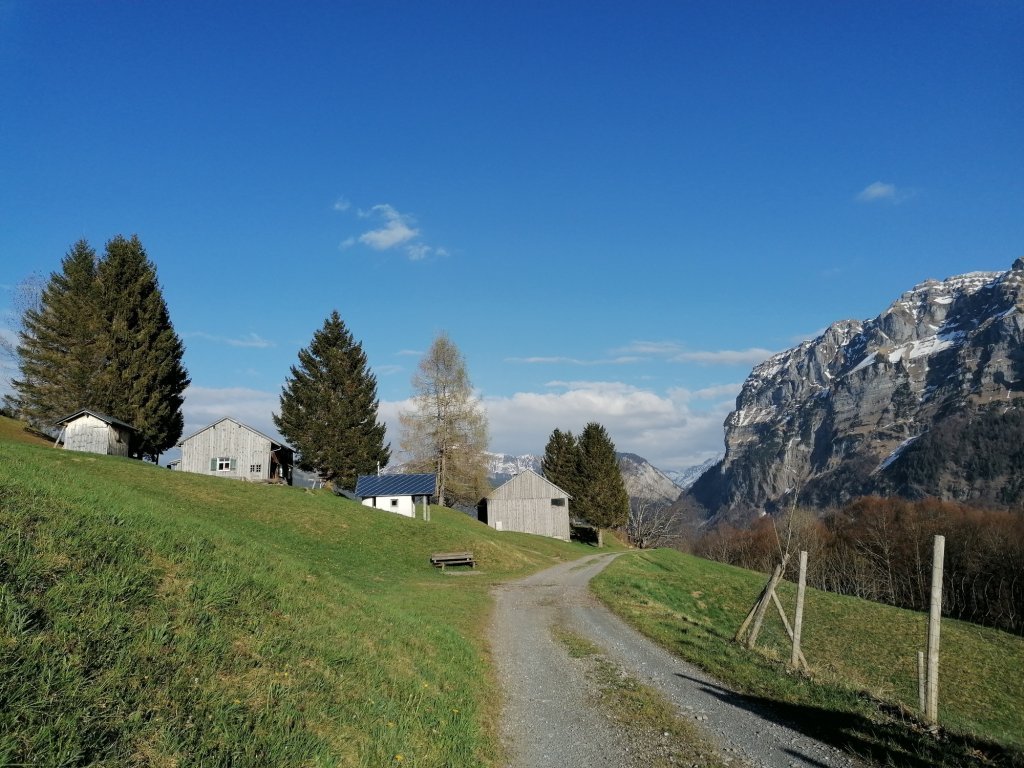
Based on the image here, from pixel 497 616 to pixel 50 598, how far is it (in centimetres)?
1467

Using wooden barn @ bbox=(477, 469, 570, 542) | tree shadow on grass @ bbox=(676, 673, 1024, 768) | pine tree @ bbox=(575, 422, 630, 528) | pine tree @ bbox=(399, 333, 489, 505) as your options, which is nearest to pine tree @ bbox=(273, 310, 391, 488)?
pine tree @ bbox=(399, 333, 489, 505)

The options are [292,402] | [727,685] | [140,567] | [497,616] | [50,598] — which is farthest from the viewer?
[292,402]

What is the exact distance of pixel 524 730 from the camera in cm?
917

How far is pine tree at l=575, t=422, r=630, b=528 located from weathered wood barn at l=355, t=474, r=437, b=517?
1179 inches

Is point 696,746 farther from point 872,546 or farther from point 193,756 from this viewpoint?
point 872,546

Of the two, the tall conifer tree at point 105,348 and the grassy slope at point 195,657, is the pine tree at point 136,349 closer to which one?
the tall conifer tree at point 105,348

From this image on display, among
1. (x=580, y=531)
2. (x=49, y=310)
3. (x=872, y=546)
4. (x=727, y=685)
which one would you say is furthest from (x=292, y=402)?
(x=872, y=546)

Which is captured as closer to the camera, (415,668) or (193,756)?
(193,756)

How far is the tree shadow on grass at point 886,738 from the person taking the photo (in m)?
7.63

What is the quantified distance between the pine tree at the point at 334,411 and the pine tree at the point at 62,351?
17.5 meters

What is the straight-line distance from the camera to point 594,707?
10.1 metres

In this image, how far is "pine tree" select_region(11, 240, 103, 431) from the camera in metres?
49.0

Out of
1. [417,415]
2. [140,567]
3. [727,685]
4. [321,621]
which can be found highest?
[417,415]

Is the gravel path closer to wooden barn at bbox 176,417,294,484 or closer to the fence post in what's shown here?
the fence post
